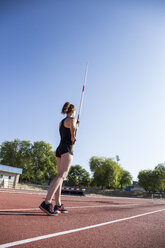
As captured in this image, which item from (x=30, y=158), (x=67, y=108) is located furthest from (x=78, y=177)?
(x=67, y=108)

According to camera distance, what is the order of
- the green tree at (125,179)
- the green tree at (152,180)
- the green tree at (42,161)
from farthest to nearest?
the green tree at (125,179)
the green tree at (152,180)
the green tree at (42,161)

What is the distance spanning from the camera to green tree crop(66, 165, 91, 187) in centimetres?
7631

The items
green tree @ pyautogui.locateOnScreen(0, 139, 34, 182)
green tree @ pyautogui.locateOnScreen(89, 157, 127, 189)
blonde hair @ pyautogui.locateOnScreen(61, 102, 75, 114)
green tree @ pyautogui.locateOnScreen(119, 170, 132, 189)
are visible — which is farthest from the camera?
green tree @ pyautogui.locateOnScreen(119, 170, 132, 189)

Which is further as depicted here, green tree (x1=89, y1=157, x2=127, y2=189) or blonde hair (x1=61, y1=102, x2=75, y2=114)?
green tree (x1=89, y1=157, x2=127, y2=189)

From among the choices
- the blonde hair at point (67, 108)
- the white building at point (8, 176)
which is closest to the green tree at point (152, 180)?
the white building at point (8, 176)

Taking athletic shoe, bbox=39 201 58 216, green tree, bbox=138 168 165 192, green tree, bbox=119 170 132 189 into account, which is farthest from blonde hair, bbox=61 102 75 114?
green tree, bbox=119 170 132 189

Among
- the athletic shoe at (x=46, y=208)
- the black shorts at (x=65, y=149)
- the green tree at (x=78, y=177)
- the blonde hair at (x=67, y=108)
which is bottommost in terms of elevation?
the green tree at (x=78, y=177)

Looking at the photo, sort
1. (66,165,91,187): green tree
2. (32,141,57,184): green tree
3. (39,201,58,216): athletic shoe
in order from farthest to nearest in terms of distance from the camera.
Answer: (66,165,91,187): green tree < (32,141,57,184): green tree < (39,201,58,216): athletic shoe

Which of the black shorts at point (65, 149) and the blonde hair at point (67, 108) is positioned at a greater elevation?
the blonde hair at point (67, 108)

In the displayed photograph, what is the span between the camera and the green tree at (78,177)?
7631 cm

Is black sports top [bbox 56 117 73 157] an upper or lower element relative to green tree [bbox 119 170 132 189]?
upper

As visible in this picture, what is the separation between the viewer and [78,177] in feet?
262

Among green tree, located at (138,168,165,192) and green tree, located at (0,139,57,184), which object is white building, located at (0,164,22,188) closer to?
green tree, located at (0,139,57,184)

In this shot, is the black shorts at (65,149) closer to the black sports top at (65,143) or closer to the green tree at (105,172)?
the black sports top at (65,143)
